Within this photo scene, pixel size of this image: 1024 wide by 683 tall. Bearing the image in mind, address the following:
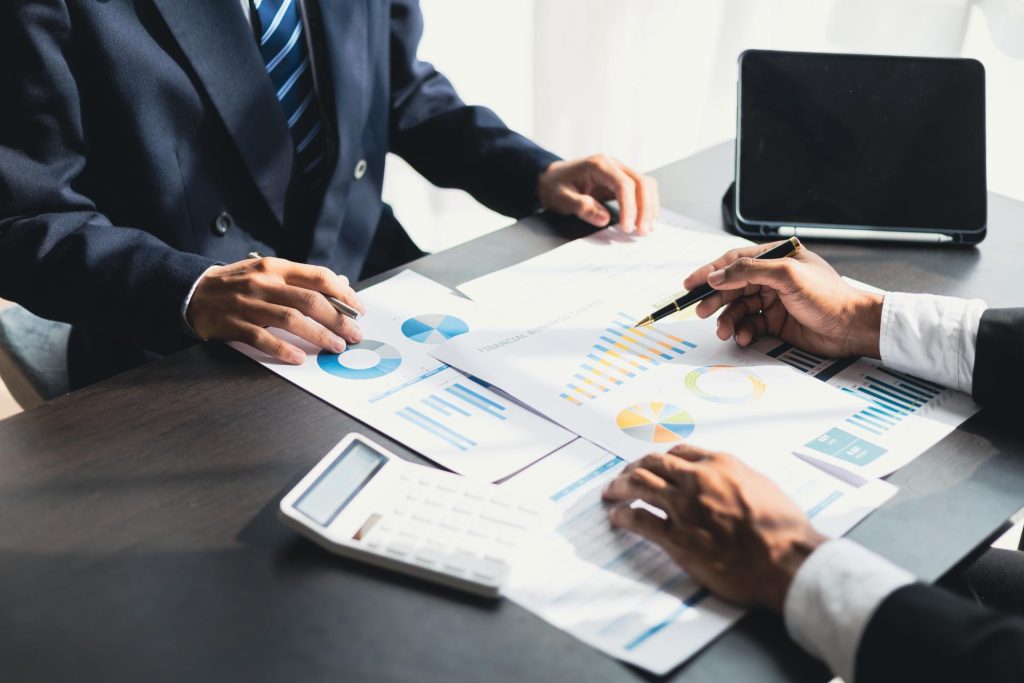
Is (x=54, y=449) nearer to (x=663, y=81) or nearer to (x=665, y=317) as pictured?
(x=665, y=317)

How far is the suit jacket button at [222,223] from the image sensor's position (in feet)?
4.55

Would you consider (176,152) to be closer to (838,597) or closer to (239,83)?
(239,83)

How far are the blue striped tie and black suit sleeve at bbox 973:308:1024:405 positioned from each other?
3.18 ft

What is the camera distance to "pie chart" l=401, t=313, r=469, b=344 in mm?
1117

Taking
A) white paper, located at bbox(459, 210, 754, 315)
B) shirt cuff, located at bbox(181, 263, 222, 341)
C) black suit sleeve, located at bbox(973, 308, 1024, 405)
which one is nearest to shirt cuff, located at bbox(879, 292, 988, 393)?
black suit sleeve, located at bbox(973, 308, 1024, 405)

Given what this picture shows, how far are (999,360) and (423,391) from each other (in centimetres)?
60

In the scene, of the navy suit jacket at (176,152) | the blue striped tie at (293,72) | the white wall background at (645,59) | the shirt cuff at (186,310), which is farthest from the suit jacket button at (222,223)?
the white wall background at (645,59)

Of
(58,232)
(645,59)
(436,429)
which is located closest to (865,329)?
(436,429)

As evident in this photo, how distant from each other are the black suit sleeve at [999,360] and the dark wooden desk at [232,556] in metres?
0.03

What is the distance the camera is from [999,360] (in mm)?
1006

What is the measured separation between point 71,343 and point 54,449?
0.54 metres

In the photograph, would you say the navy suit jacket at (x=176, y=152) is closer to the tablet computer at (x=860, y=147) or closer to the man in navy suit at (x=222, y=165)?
the man in navy suit at (x=222, y=165)

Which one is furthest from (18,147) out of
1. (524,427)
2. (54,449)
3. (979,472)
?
(979,472)

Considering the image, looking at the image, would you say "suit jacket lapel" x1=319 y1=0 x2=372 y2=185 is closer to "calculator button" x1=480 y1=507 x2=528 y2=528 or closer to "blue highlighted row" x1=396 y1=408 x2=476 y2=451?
"blue highlighted row" x1=396 y1=408 x2=476 y2=451
